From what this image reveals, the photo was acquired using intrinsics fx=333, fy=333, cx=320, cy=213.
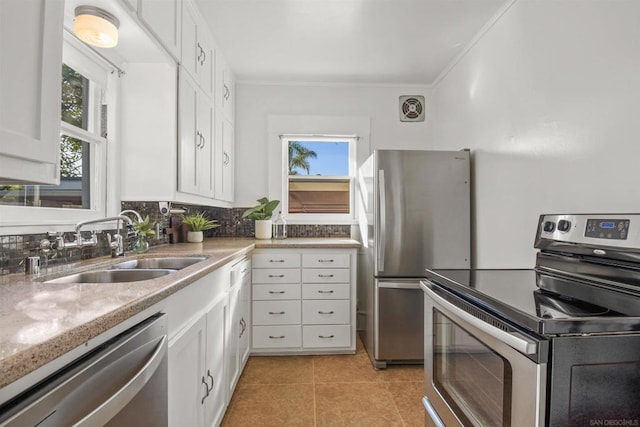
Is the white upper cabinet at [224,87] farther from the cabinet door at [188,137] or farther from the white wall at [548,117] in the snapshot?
the white wall at [548,117]

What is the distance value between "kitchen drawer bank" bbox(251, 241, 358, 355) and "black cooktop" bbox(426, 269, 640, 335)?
133 cm

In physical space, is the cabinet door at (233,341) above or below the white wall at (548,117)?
below

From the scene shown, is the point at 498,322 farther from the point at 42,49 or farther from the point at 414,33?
the point at 414,33

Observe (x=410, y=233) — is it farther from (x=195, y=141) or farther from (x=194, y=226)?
(x=194, y=226)

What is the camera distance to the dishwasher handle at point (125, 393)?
0.65 meters

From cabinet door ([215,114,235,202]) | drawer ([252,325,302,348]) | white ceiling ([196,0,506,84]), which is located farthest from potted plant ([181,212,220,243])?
white ceiling ([196,0,506,84])

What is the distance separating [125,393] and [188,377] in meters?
0.53

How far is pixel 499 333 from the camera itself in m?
0.86

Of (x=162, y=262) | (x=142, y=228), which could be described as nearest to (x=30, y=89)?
(x=162, y=262)

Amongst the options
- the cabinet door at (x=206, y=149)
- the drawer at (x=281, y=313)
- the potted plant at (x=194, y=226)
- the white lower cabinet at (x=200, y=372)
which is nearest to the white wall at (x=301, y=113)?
the potted plant at (x=194, y=226)

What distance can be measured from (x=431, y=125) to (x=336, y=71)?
3.65 ft

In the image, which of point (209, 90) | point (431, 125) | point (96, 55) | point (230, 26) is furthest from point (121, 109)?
point (431, 125)

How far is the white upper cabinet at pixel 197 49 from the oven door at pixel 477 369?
6.15ft

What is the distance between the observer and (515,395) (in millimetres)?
828
